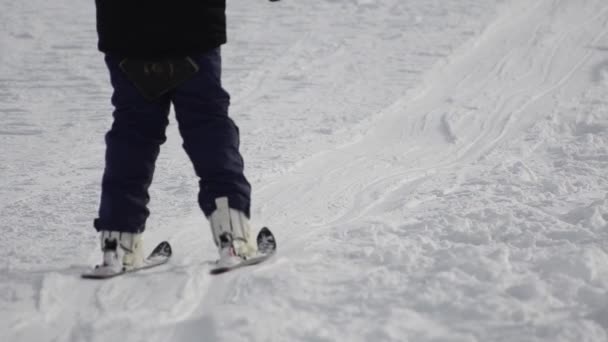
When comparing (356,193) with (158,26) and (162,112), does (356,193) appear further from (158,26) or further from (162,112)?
(158,26)

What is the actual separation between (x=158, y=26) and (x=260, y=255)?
89cm

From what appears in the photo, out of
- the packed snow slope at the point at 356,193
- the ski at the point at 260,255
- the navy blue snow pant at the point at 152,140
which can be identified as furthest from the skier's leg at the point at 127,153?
the ski at the point at 260,255

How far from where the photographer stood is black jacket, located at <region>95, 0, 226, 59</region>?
2389 millimetres

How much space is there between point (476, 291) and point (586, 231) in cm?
67

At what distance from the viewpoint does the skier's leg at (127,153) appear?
247 centimetres

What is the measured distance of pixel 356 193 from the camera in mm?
3598

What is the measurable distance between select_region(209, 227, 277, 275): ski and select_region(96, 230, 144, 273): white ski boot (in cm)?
31

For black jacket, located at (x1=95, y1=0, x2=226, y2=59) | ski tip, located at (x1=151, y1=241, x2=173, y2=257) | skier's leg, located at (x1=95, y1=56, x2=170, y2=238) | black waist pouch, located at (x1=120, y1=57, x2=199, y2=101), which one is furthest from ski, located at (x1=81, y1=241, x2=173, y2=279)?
black jacket, located at (x1=95, y1=0, x2=226, y2=59)

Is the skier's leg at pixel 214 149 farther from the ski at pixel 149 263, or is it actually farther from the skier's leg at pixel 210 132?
the ski at pixel 149 263

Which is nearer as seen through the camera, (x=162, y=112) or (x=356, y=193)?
(x=162, y=112)

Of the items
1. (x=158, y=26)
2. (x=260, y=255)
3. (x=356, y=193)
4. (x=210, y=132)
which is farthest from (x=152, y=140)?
(x=356, y=193)

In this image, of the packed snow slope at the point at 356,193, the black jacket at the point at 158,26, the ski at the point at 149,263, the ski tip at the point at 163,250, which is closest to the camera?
the packed snow slope at the point at 356,193

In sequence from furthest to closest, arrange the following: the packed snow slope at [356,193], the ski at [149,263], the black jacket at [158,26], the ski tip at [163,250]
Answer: the ski tip at [163,250]
the ski at [149,263]
the black jacket at [158,26]
the packed snow slope at [356,193]

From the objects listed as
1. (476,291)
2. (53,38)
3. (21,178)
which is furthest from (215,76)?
(53,38)
